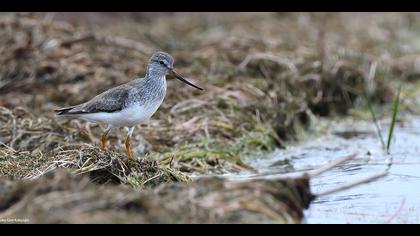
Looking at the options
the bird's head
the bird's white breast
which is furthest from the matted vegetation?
the bird's head

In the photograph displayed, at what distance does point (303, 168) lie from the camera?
8.02m

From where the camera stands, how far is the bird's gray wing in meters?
7.21

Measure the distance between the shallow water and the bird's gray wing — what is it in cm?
141

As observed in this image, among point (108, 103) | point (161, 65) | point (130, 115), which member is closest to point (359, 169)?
point (161, 65)

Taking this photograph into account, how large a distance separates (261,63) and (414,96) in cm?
238

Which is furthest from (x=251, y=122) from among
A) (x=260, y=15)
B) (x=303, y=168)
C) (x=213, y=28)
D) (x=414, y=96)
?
(x=260, y=15)

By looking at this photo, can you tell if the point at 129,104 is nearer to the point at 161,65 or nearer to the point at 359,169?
the point at 161,65

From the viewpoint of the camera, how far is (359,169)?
7.64 m

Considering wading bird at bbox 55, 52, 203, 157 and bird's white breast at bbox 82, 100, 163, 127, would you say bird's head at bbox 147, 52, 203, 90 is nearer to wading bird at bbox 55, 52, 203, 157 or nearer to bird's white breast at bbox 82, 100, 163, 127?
wading bird at bbox 55, 52, 203, 157

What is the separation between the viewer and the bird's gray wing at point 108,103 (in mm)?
7215

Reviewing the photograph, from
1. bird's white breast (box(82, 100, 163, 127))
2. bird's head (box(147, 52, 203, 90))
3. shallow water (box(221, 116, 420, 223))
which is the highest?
bird's head (box(147, 52, 203, 90))

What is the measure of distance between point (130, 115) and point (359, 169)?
7.93ft

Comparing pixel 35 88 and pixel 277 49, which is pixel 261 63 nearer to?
pixel 277 49

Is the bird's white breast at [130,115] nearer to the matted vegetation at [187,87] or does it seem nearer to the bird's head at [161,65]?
the matted vegetation at [187,87]
